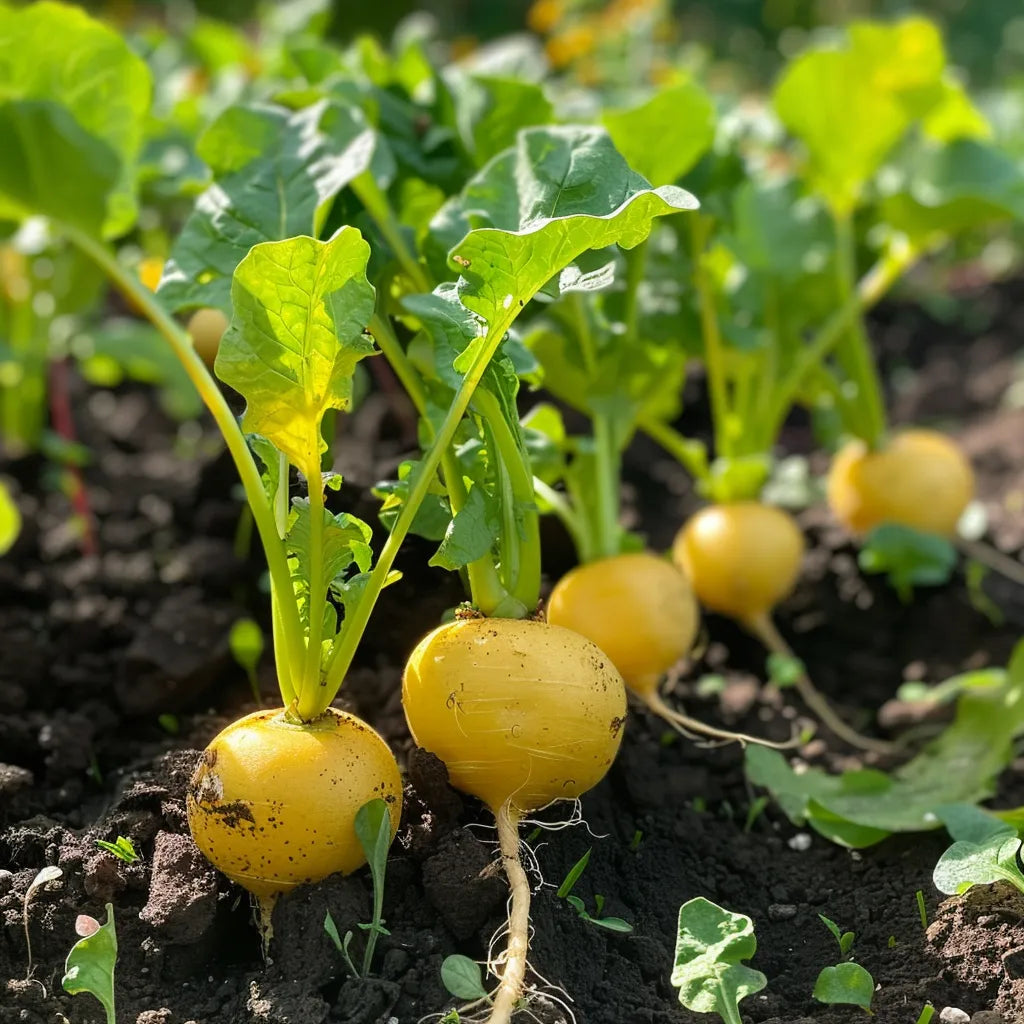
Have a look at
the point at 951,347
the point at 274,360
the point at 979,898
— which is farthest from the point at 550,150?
the point at 951,347

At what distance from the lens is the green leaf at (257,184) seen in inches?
73.1

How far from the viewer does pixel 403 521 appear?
5.22 ft

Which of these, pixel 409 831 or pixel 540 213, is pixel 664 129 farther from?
pixel 409 831

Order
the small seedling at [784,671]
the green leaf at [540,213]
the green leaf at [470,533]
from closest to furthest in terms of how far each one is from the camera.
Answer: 1. the green leaf at [540,213]
2. the green leaf at [470,533]
3. the small seedling at [784,671]

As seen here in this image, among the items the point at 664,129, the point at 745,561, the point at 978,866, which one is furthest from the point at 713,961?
the point at 664,129

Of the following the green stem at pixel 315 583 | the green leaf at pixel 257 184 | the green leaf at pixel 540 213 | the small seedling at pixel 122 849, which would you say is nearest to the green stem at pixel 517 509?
the green leaf at pixel 540 213

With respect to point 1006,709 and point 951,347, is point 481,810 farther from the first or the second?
point 951,347

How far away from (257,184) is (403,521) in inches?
27.5

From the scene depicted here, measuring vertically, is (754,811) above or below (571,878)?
below

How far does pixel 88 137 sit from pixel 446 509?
1.18 m

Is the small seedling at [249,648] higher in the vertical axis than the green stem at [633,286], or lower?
lower

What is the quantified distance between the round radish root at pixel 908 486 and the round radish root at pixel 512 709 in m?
1.45

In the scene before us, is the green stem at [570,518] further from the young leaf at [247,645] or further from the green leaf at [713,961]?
the green leaf at [713,961]

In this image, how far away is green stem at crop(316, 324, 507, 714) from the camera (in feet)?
5.12
